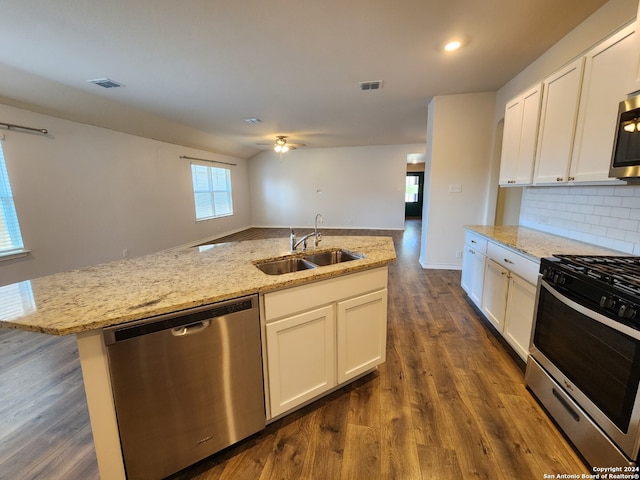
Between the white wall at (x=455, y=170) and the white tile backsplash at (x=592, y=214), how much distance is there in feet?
3.91

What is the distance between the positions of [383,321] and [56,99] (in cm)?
465

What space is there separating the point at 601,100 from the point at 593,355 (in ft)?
5.08

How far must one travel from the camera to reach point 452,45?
249 centimetres

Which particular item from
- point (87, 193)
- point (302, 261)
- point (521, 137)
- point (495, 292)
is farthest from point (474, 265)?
point (87, 193)

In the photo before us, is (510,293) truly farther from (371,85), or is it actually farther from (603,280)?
(371,85)

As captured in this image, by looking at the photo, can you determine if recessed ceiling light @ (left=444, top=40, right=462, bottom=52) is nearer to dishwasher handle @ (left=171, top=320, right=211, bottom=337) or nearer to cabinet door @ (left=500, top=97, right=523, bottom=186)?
cabinet door @ (left=500, top=97, right=523, bottom=186)

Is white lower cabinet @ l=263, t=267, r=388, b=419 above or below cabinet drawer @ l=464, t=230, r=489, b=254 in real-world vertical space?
below

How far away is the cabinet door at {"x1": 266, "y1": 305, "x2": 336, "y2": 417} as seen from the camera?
1.46 metres

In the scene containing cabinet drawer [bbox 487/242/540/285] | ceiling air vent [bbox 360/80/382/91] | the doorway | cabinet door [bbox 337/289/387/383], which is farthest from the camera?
the doorway

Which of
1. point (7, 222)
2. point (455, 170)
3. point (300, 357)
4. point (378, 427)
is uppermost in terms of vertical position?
point (455, 170)

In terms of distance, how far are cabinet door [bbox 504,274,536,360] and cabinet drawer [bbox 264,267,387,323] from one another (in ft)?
3.39

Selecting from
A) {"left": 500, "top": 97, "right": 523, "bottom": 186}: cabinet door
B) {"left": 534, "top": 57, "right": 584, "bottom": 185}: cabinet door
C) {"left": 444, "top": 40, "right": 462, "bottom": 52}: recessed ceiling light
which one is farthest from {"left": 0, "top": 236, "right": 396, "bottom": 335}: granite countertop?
{"left": 444, "top": 40, "right": 462, "bottom": 52}: recessed ceiling light

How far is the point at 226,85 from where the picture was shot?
3.36 meters

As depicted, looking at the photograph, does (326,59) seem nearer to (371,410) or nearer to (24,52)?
(24,52)
